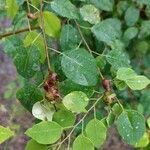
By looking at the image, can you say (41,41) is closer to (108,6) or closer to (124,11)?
(108,6)

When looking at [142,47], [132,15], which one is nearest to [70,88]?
[132,15]

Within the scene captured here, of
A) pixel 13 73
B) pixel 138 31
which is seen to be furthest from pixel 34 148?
pixel 13 73

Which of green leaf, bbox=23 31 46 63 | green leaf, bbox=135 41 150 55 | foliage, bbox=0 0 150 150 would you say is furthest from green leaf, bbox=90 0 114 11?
green leaf, bbox=135 41 150 55

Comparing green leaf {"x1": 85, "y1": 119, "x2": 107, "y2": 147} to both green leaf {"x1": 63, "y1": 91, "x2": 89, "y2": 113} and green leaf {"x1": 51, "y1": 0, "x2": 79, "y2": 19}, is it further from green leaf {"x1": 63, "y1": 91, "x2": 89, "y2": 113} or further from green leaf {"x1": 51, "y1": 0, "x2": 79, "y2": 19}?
green leaf {"x1": 51, "y1": 0, "x2": 79, "y2": 19}

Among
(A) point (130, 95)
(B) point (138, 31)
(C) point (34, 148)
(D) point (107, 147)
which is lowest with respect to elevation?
(D) point (107, 147)

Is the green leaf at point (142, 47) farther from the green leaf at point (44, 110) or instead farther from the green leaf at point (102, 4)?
the green leaf at point (44, 110)
